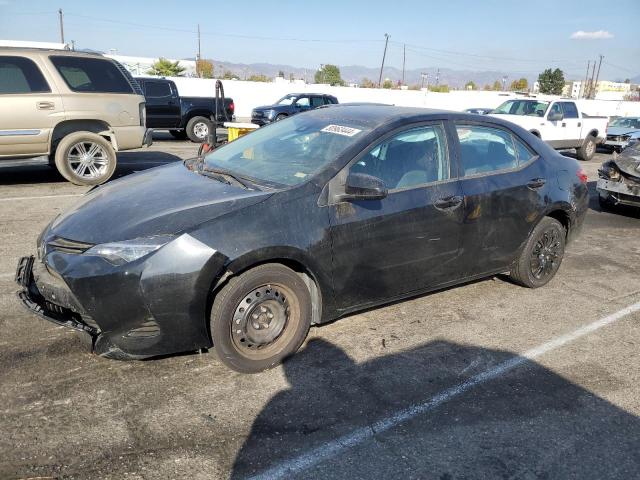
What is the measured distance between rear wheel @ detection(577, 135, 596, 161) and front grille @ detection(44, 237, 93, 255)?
17.2m

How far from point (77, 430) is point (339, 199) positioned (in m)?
2.01

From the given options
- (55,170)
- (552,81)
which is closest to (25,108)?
(55,170)

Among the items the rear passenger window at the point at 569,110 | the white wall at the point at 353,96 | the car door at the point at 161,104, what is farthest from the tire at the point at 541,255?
the white wall at the point at 353,96

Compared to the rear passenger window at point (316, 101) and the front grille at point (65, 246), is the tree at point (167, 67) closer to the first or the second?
the rear passenger window at point (316, 101)

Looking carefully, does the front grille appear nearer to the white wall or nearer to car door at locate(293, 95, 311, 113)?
car door at locate(293, 95, 311, 113)

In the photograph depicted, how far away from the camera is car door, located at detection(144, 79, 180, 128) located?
16.7 m

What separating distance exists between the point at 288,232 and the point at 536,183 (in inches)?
102

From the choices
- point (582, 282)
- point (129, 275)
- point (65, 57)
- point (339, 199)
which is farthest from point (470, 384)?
point (65, 57)

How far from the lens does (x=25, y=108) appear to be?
8195 millimetres

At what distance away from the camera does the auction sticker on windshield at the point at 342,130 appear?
12.8ft

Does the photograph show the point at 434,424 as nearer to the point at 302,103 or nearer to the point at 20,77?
the point at 20,77

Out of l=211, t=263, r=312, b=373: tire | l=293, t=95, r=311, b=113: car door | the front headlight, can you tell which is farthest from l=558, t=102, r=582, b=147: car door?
the front headlight

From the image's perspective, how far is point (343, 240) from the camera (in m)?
3.53

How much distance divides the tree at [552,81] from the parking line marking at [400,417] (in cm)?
8040
